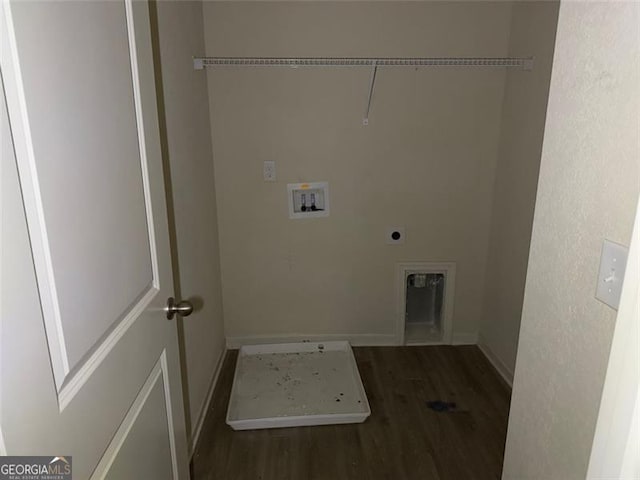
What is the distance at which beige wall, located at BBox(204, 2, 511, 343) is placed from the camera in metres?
2.39

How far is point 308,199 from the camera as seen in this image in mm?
2637

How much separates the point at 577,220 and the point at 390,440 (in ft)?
5.11

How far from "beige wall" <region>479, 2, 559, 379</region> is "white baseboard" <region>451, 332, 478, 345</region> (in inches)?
5.3

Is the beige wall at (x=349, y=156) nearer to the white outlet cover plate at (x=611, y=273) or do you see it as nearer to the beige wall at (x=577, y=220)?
the beige wall at (x=577, y=220)

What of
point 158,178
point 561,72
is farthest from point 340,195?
point 561,72

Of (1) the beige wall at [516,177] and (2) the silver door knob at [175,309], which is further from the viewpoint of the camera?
(1) the beige wall at [516,177]

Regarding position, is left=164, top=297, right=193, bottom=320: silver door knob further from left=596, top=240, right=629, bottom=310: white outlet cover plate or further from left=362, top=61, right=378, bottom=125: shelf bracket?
left=362, top=61, right=378, bottom=125: shelf bracket

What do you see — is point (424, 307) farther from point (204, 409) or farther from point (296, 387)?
point (204, 409)

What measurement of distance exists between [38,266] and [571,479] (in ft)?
3.57

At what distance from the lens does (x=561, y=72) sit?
2.98 ft

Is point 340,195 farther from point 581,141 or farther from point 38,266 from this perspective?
point 38,266

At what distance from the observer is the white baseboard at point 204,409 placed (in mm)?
1978

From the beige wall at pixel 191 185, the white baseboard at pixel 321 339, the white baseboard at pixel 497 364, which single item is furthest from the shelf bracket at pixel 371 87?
the white baseboard at pixel 497 364

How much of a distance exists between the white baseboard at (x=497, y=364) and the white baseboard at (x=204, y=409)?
66.6 inches
